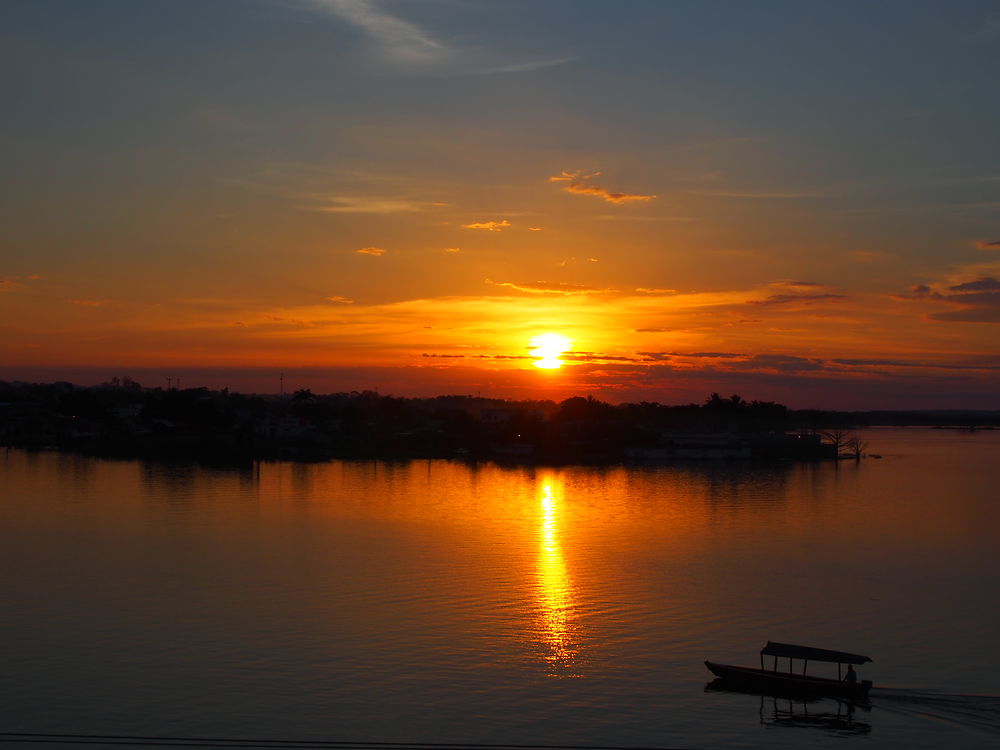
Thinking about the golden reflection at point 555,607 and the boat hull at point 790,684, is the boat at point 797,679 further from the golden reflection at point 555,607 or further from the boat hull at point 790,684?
the golden reflection at point 555,607

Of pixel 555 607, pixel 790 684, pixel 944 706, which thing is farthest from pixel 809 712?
pixel 555 607

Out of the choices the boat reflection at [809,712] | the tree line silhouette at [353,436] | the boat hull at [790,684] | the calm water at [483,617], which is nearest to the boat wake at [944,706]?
the calm water at [483,617]

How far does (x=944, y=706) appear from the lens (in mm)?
14094

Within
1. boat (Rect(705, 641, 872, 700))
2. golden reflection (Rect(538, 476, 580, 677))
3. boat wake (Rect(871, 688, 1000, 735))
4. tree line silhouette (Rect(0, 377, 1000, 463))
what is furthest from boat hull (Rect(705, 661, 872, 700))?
tree line silhouette (Rect(0, 377, 1000, 463))

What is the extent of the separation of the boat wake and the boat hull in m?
0.34

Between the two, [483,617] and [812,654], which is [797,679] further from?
[483,617]

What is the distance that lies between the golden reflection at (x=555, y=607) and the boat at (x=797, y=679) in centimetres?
258

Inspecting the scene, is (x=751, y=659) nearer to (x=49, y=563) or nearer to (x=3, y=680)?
(x=3, y=680)

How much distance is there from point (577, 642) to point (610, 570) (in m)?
7.21

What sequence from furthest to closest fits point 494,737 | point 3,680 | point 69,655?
point 69,655 < point 3,680 < point 494,737

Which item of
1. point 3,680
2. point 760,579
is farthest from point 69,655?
point 760,579

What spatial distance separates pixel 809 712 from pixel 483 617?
7036 mm

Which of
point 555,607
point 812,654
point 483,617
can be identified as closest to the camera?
point 812,654

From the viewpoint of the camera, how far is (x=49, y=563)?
80.6 feet
